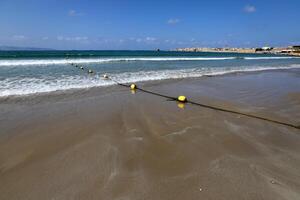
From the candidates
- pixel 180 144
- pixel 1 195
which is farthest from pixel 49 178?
pixel 180 144

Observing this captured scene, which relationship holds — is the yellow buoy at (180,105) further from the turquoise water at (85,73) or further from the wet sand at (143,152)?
the turquoise water at (85,73)

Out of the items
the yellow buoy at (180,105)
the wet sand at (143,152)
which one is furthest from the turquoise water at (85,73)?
the yellow buoy at (180,105)

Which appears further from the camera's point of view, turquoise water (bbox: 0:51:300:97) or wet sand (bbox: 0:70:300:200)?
turquoise water (bbox: 0:51:300:97)

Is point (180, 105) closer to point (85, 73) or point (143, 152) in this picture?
point (143, 152)

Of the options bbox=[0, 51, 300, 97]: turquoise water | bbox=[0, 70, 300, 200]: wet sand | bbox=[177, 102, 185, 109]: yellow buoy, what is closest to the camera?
bbox=[0, 70, 300, 200]: wet sand

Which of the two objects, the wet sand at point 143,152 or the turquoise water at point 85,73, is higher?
the turquoise water at point 85,73

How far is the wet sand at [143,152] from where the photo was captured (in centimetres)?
313

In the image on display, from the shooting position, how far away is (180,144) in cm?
454

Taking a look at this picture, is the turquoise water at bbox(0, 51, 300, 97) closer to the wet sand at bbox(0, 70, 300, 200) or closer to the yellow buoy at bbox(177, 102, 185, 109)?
the wet sand at bbox(0, 70, 300, 200)

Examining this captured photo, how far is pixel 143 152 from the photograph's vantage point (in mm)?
4152

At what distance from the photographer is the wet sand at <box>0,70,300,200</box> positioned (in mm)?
3135

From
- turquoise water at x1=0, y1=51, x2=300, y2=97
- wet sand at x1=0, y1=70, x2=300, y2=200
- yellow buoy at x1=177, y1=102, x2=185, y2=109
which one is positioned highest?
turquoise water at x1=0, y1=51, x2=300, y2=97

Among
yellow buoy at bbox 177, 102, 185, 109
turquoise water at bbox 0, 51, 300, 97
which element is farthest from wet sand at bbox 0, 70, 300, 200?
turquoise water at bbox 0, 51, 300, 97

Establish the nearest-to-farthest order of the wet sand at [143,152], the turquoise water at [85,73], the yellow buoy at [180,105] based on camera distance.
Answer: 1. the wet sand at [143,152]
2. the yellow buoy at [180,105]
3. the turquoise water at [85,73]
